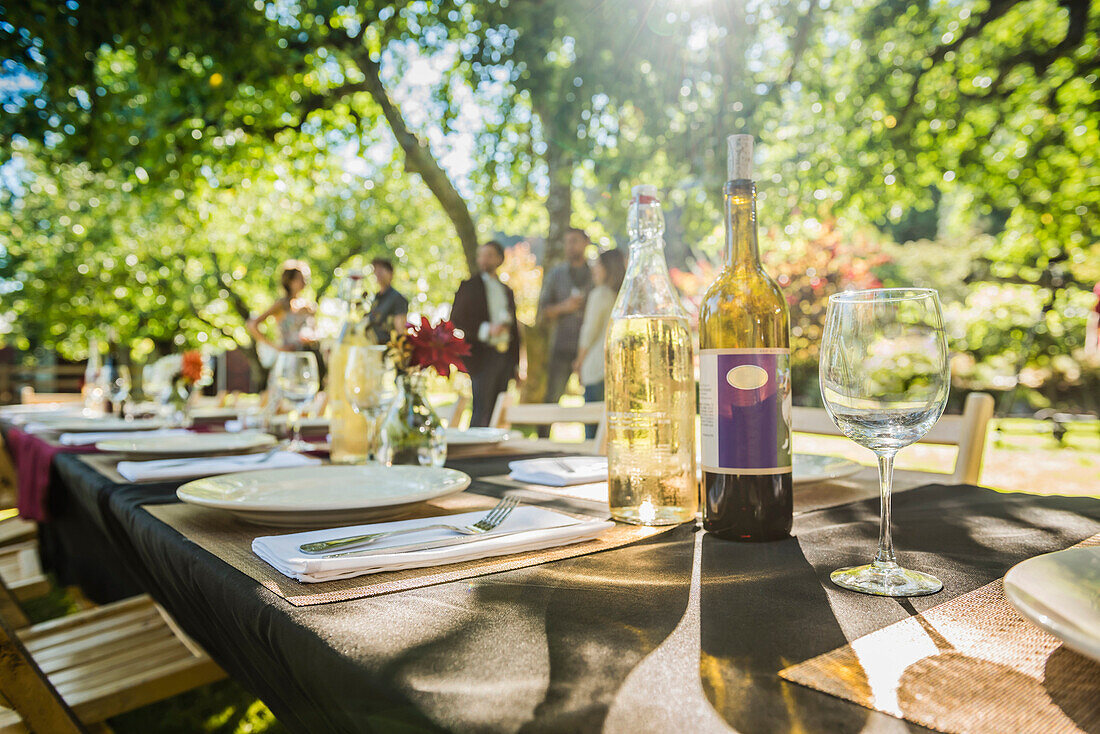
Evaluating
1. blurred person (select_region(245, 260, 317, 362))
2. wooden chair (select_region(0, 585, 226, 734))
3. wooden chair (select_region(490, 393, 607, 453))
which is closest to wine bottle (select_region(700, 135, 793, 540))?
wooden chair (select_region(0, 585, 226, 734))

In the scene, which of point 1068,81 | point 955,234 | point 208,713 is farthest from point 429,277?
point 955,234

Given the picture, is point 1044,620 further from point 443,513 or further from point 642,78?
point 642,78

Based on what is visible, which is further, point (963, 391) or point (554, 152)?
point (963, 391)

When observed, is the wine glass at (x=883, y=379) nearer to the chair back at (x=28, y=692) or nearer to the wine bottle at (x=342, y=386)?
the chair back at (x=28, y=692)

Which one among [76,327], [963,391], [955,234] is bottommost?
[963,391]

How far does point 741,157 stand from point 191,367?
240 centimetres

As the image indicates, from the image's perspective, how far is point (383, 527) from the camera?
0.77 meters

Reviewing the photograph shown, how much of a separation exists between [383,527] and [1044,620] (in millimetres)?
602

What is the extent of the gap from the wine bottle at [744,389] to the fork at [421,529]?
0.24 meters

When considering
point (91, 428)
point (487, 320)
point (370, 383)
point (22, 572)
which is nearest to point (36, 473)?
point (91, 428)

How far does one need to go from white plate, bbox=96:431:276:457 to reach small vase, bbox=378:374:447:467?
1.79 ft

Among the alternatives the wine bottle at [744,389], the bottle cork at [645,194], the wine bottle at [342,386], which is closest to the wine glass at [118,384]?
the wine bottle at [342,386]

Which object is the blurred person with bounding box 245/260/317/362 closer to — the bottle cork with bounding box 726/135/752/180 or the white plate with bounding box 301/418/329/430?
the white plate with bounding box 301/418/329/430

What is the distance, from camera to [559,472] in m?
1.23
